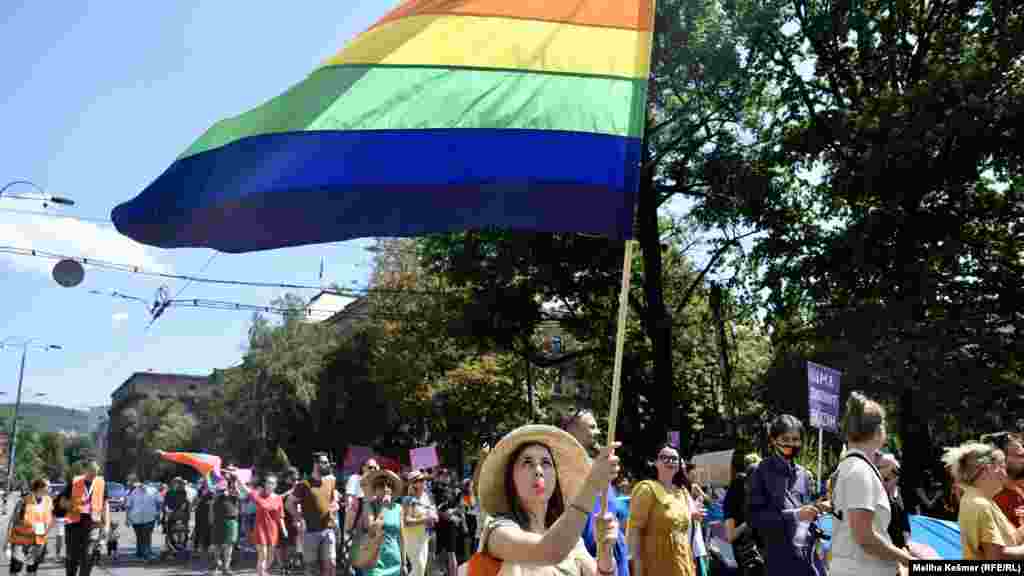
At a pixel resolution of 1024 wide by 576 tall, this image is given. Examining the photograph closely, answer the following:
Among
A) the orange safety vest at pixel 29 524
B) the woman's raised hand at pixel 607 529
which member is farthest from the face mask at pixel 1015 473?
the orange safety vest at pixel 29 524

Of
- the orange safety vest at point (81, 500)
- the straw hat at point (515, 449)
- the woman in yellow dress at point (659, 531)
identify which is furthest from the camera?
the orange safety vest at point (81, 500)

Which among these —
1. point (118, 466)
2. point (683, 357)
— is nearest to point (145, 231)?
point (683, 357)

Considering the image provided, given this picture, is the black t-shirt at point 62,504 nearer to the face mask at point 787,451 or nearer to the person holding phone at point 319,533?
the person holding phone at point 319,533

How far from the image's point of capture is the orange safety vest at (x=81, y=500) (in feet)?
45.2

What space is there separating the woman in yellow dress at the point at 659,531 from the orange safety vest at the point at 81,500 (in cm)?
899

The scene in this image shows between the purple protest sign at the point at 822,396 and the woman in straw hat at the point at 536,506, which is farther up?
the purple protest sign at the point at 822,396

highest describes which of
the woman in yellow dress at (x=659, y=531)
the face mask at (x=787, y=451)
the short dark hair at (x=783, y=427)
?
the short dark hair at (x=783, y=427)

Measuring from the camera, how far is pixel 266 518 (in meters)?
17.6

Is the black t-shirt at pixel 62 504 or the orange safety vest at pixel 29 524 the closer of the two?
the black t-shirt at pixel 62 504

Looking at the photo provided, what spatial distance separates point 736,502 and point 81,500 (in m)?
9.10

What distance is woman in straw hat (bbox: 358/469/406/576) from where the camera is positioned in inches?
411

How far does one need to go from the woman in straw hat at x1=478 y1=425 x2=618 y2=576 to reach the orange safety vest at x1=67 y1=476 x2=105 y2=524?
11.3 meters

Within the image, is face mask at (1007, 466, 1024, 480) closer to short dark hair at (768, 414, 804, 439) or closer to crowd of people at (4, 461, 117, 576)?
short dark hair at (768, 414, 804, 439)

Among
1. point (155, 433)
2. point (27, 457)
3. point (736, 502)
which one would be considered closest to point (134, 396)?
point (27, 457)
